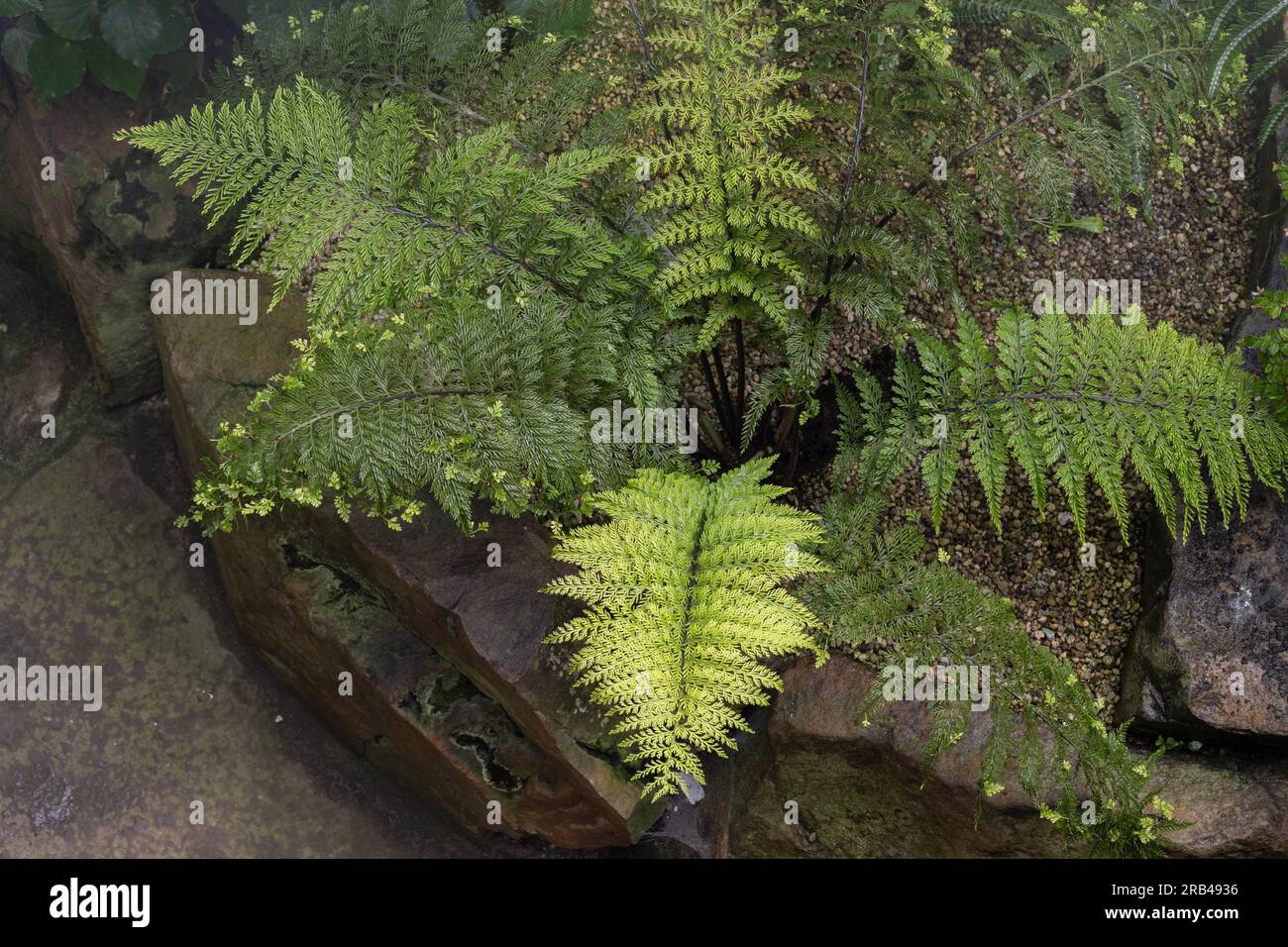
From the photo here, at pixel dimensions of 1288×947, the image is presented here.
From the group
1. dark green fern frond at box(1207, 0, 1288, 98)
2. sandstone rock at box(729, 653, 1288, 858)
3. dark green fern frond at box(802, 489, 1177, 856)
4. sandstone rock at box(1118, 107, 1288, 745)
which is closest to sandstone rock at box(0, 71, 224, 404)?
dark green fern frond at box(802, 489, 1177, 856)

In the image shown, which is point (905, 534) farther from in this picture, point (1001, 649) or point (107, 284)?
point (107, 284)

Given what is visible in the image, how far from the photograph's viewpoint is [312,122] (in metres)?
3.21

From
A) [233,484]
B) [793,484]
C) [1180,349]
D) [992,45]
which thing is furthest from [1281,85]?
[233,484]

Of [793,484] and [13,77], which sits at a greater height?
[13,77]

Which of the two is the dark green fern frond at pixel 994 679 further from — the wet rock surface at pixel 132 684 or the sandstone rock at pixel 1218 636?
the wet rock surface at pixel 132 684

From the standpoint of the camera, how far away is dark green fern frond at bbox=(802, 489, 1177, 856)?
10.5 ft

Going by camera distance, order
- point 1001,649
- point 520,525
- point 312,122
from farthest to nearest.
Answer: point 520,525 → point 1001,649 → point 312,122

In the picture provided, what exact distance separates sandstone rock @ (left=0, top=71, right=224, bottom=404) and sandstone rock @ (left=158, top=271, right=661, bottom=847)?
25 centimetres

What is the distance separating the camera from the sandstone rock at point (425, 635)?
3822 mm

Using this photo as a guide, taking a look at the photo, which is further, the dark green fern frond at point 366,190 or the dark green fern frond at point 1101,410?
the dark green fern frond at point 1101,410

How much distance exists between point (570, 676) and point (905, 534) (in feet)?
3.99
